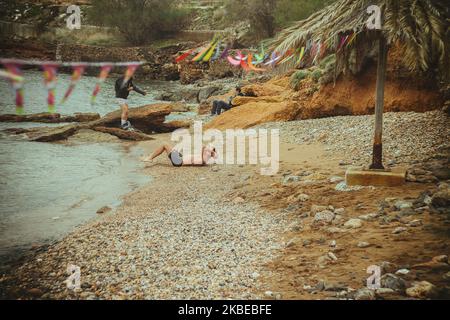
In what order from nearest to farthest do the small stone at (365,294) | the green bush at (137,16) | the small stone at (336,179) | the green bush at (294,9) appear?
the small stone at (365,294)
the small stone at (336,179)
the green bush at (294,9)
the green bush at (137,16)

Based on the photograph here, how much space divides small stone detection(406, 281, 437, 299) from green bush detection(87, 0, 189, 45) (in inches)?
1915

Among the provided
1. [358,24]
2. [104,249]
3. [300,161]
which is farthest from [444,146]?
[104,249]

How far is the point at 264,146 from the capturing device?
1169 centimetres

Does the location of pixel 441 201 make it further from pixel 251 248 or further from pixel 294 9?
pixel 294 9

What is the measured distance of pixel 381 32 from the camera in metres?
6.64

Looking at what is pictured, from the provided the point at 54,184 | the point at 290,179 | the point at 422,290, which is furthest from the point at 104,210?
the point at 422,290

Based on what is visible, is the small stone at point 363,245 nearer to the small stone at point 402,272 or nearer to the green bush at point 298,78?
the small stone at point 402,272

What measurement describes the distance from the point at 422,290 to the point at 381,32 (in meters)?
4.07

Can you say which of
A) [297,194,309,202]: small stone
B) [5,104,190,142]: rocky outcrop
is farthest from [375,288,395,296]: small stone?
[5,104,190,142]: rocky outcrop

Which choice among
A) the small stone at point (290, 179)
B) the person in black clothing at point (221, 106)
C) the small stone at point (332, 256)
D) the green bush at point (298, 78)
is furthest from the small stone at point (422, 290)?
the person in black clothing at point (221, 106)

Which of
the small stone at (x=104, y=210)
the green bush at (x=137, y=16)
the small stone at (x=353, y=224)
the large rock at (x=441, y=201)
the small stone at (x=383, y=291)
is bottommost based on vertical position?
the small stone at (x=104, y=210)

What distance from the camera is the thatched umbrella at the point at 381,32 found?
6.15m

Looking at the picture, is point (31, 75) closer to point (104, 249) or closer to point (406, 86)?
point (406, 86)

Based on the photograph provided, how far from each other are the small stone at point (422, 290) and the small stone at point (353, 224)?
170 cm
